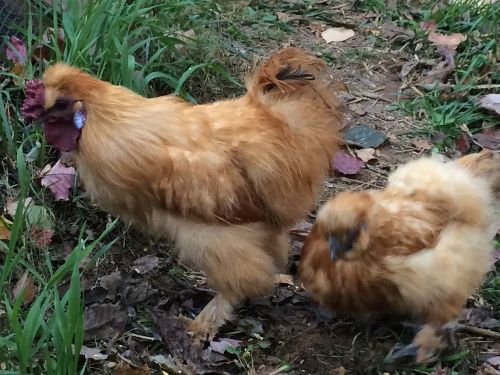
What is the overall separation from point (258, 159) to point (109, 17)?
1606mm

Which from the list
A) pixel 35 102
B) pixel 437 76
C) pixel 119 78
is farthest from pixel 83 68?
pixel 437 76

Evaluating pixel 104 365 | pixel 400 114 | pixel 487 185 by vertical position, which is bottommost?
pixel 104 365

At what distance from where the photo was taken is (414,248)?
9.68ft

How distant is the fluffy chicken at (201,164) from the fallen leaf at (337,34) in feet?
8.52

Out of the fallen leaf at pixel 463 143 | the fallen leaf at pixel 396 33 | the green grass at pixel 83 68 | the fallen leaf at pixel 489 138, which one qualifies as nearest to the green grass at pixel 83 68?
the green grass at pixel 83 68

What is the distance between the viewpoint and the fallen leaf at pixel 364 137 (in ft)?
15.3

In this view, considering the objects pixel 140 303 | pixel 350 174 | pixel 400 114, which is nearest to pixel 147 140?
pixel 140 303

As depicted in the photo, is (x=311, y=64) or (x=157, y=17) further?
(x=157, y=17)

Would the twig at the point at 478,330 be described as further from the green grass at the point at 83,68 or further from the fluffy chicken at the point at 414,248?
the green grass at the point at 83,68

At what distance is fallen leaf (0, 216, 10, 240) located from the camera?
341 cm

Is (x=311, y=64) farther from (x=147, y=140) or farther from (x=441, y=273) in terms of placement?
(x=441, y=273)

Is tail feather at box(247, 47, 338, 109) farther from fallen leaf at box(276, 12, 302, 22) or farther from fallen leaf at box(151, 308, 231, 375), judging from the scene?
fallen leaf at box(276, 12, 302, 22)

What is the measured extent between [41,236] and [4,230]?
179mm

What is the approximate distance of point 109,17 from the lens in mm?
4070
